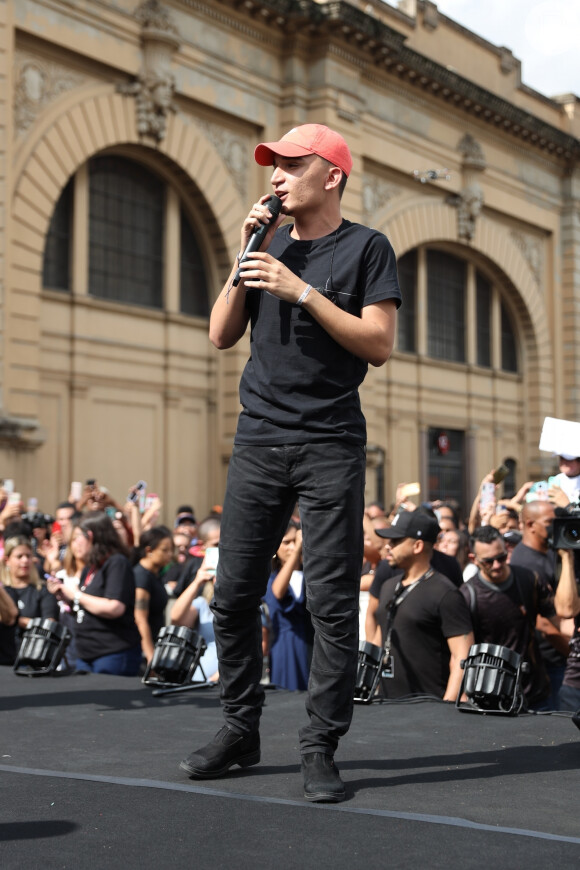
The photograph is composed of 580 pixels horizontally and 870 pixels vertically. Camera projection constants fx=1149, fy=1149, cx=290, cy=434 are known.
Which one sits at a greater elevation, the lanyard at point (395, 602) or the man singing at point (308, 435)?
the man singing at point (308, 435)

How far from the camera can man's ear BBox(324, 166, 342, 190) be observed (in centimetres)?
393

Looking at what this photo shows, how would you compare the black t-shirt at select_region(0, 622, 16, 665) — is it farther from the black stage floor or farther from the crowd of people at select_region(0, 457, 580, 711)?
the black stage floor

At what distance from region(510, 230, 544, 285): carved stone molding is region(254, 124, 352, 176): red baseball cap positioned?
86.2 ft

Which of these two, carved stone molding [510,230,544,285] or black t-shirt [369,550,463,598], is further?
carved stone molding [510,230,544,285]

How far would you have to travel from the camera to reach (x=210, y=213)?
20.7 m

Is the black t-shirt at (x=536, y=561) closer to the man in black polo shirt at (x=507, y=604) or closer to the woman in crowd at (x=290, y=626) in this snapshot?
the man in black polo shirt at (x=507, y=604)

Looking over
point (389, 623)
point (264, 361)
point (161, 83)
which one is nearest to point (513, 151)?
point (161, 83)

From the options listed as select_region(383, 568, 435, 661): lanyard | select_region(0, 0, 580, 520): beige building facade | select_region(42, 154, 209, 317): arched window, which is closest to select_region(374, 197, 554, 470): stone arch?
select_region(0, 0, 580, 520): beige building facade

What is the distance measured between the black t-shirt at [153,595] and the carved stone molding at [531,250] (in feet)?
74.4

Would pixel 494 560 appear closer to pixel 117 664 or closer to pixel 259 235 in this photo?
pixel 117 664

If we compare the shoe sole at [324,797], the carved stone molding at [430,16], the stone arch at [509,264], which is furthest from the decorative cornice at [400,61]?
the shoe sole at [324,797]

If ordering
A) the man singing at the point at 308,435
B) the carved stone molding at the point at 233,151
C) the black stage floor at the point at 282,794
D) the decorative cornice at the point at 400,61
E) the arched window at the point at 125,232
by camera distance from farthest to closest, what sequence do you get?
the decorative cornice at the point at 400,61, the carved stone molding at the point at 233,151, the arched window at the point at 125,232, the man singing at the point at 308,435, the black stage floor at the point at 282,794

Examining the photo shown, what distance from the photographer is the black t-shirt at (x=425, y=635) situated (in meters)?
6.20

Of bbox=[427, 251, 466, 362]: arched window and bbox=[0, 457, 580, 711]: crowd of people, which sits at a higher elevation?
bbox=[427, 251, 466, 362]: arched window
